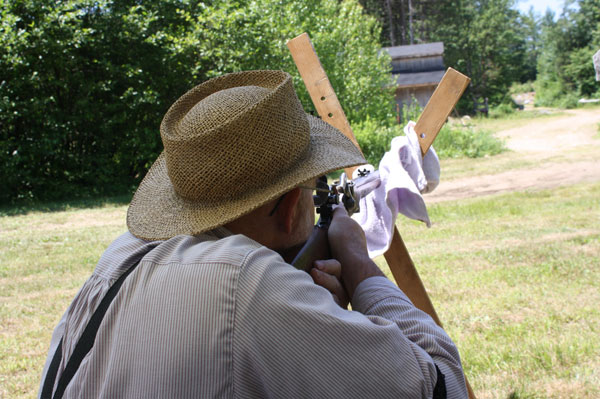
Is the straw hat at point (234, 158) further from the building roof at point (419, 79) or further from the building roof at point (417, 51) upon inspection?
the building roof at point (417, 51)

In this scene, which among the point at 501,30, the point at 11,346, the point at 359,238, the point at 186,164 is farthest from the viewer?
the point at 501,30

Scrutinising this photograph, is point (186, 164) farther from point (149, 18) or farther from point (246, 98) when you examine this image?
point (149, 18)

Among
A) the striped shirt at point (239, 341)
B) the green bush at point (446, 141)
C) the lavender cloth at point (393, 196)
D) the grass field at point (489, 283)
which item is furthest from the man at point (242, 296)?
the green bush at point (446, 141)

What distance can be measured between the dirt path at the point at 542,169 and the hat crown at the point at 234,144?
385 inches

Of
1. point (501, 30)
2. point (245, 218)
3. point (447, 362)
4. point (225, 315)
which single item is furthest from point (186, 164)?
point (501, 30)

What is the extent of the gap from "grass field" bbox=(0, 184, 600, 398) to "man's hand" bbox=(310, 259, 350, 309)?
2318mm

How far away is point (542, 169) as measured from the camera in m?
14.0

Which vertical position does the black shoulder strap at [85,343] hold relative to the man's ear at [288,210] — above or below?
below

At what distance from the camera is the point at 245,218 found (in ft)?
Answer: 5.08

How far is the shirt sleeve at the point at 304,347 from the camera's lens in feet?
3.92

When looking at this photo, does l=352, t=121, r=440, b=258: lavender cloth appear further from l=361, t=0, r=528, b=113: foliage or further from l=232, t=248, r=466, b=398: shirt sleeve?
l=361, t=0, r=528, b=113: foliage

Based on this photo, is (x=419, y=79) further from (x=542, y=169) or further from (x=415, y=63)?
(x=542, y=169)

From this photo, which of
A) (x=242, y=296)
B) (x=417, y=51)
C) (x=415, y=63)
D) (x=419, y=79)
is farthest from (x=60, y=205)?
(x=417, y=51)

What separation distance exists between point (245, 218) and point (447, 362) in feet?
2.05
